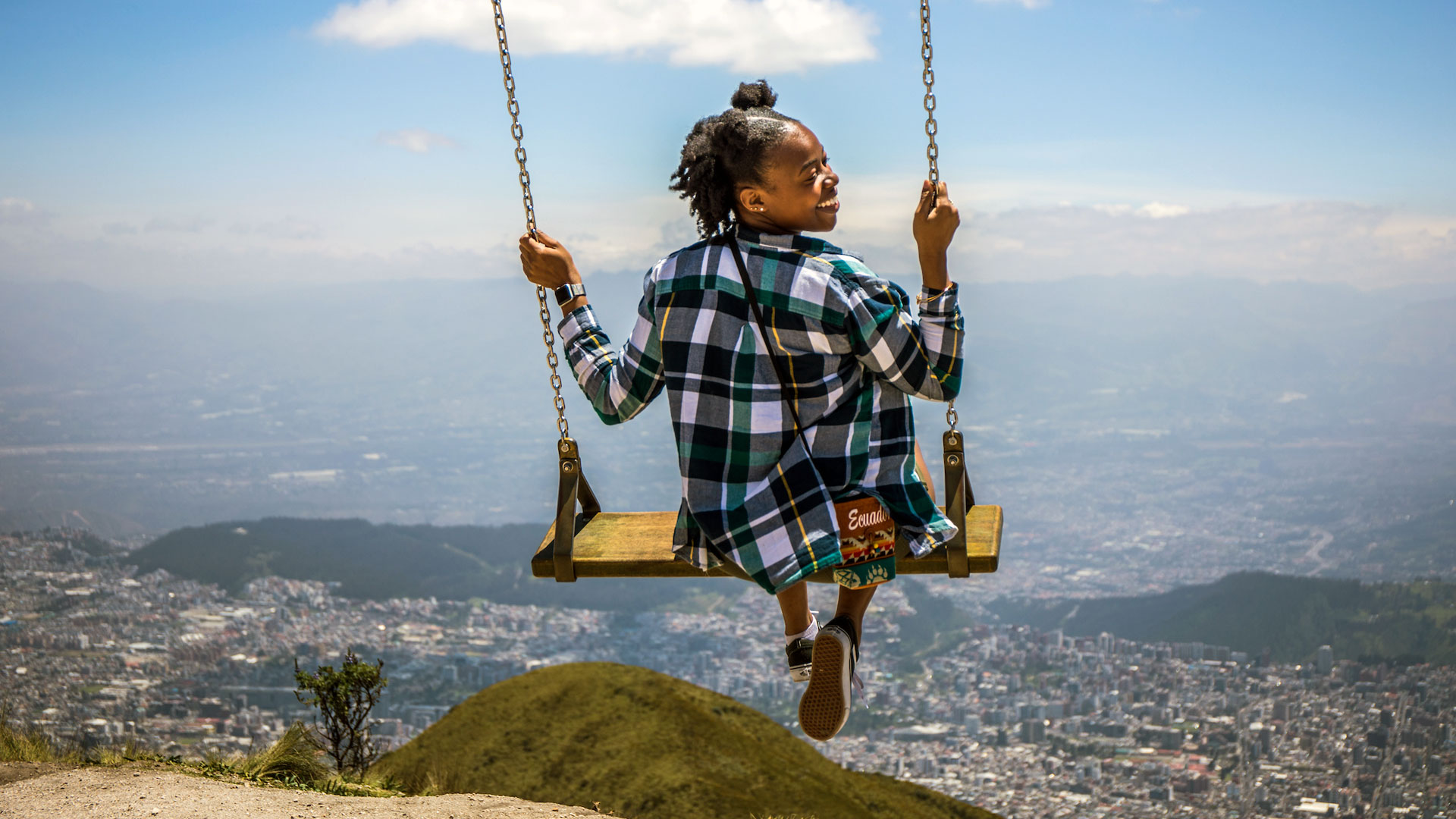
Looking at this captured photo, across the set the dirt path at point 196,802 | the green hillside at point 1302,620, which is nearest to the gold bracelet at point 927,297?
the dirt path at point 196,802

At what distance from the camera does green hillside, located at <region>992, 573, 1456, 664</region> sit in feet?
156

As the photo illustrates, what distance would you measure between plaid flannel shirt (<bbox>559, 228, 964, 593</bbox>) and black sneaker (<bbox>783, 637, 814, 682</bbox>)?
0.97 feet

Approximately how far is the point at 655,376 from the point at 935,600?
57.5 meters

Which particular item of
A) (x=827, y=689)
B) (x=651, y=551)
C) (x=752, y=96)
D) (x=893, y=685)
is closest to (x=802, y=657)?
(x=827, y=689)

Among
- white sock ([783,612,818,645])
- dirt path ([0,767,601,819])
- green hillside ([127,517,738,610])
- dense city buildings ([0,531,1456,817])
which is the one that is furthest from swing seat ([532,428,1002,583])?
green hillside ([127,517,738,610])

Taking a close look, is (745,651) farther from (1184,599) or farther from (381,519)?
(381,519)

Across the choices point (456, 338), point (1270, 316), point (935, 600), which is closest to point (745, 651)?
point (935, 600)

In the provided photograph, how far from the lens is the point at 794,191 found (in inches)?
111

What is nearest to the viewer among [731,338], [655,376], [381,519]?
[731,338]

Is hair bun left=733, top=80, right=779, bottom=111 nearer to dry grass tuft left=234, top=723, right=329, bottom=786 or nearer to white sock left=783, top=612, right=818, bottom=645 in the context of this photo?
white sock left=783, top=612, right=818, bottom=645

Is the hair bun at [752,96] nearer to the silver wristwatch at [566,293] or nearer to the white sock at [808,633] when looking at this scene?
the silver wristwatch at [566,293]

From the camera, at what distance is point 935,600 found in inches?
2311

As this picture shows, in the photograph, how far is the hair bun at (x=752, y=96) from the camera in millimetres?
2957

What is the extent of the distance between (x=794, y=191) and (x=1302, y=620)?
54.1 m
